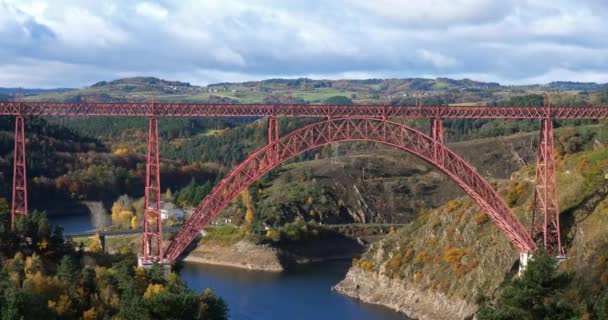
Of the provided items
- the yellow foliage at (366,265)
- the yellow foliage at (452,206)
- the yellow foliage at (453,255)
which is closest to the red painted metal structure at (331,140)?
the yellow foliage at (453,255)

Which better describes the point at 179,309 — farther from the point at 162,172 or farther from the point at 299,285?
the point at 162,172

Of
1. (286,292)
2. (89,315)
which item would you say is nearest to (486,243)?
(286,292)

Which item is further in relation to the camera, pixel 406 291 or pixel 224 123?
pixel 224 123

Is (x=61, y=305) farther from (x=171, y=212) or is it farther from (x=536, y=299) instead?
(x=171, y=212)

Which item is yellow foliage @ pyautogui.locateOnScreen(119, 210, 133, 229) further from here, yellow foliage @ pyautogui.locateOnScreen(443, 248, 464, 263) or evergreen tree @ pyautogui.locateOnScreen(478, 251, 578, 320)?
evergreen tree @ pyautogui.locateOnScreen(478, 251, 578, 320)

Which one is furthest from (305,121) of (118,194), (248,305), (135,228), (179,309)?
(179,309)
